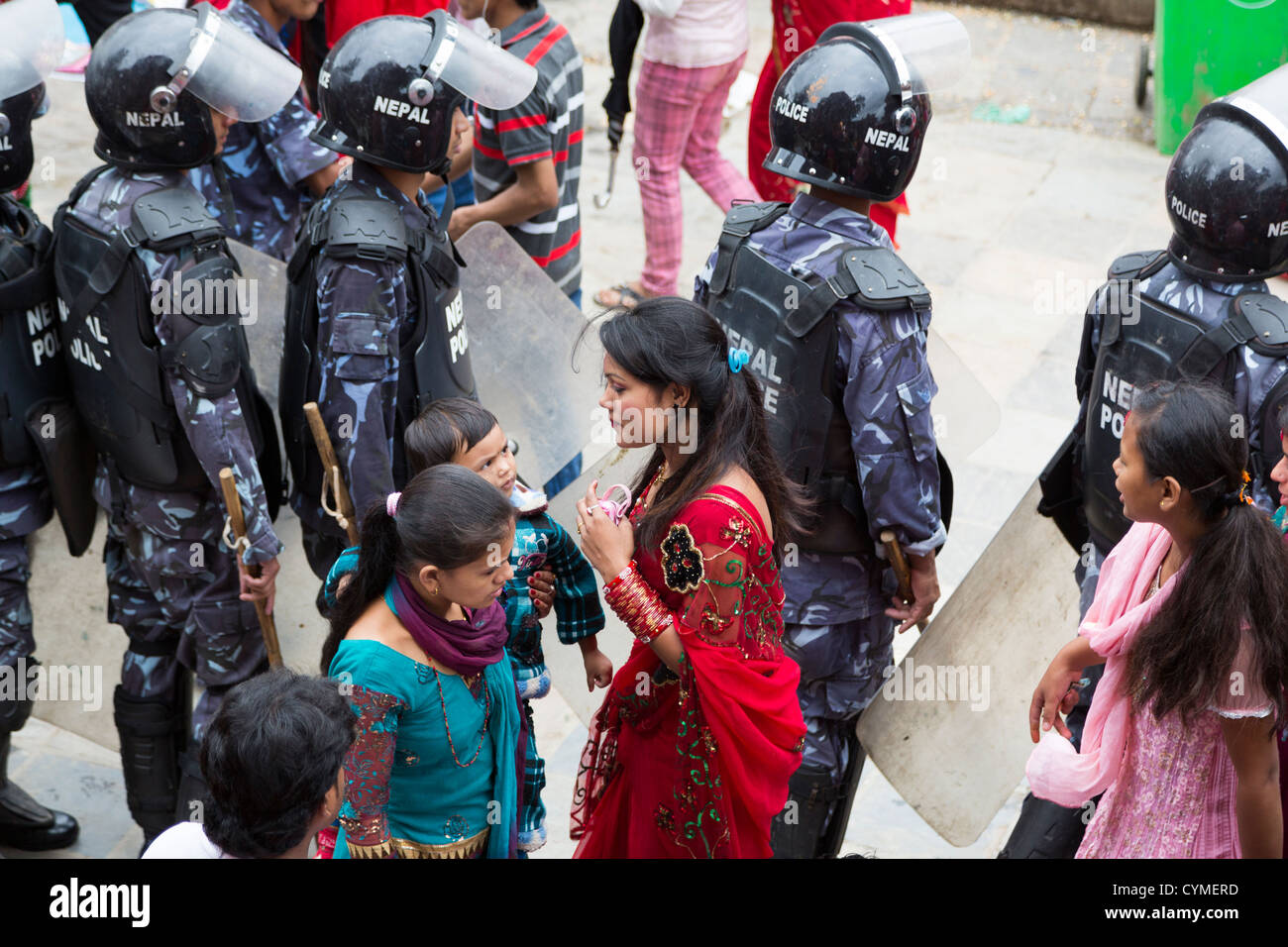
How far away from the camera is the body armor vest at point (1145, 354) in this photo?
2932 millimetres

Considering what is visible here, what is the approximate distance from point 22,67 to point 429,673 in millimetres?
1885

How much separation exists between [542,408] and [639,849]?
1570 mm

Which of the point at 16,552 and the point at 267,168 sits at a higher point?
the point at 267,168

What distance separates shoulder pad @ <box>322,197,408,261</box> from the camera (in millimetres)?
3244

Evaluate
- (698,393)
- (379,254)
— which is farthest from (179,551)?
(698,393)

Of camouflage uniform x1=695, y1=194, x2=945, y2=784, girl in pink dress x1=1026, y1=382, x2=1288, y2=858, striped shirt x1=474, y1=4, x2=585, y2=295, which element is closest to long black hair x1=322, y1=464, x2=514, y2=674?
camouflage uniform x1=695, y1=194, x2=945, y2=784

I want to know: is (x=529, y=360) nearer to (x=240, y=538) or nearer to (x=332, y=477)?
(x=332, y=477)

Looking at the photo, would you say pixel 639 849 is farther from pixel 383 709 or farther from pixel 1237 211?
pixel 1237 211

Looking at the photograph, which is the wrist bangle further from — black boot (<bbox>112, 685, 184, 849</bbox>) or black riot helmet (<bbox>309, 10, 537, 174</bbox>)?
black boot (<bbox>112, 685, 184, 849</bbox>)

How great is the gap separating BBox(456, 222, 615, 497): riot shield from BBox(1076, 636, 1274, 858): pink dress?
73.0 inches

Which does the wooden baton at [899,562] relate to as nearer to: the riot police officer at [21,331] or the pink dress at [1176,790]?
the pink dress at [1176,790]

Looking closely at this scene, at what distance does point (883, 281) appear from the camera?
3113 mm

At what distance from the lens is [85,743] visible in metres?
4.26

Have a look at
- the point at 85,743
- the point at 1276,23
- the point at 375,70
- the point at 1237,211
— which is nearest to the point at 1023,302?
the point at 1276,23
